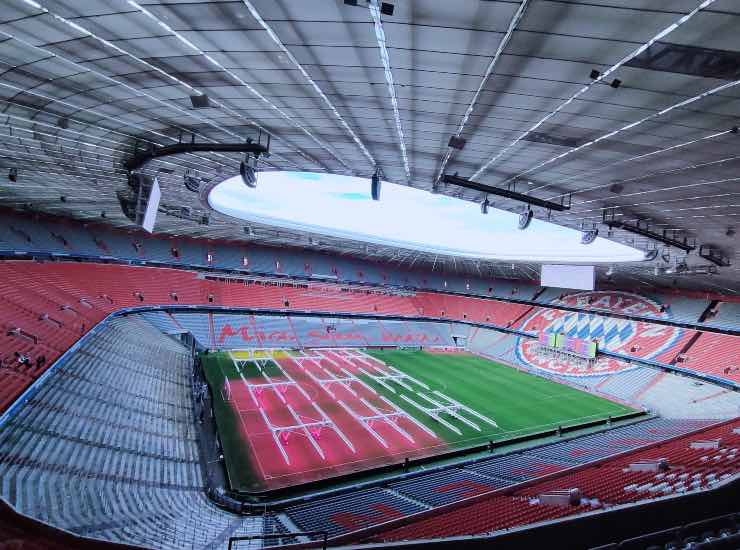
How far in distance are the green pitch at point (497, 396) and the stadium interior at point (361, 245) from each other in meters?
0.29

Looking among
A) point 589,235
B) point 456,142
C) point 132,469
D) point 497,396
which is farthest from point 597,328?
point 132,469

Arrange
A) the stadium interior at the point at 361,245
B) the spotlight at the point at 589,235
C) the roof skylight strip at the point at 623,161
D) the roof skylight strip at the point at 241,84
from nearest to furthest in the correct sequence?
the roof skylight strip at the point at 241,84, the stadium interior at the point at 361,245, the roof skylight strip at the point at 623,161, the spotlight at the point at 589,235

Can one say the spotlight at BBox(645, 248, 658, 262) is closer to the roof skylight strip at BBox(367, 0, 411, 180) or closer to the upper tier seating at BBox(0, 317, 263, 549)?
the roof skylight strip at BBox(367, 0, 411, 180)

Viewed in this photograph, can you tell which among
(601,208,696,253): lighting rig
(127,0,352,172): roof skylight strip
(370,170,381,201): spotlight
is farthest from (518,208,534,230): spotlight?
(127,0,352,172): roof skylight strip

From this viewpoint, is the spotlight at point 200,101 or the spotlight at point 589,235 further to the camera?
the spotlight at point 589,235

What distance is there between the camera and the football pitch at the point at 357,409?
16531 mm

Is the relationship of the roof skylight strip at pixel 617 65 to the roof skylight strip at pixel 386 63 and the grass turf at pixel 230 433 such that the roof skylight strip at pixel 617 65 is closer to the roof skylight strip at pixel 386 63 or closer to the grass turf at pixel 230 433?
the roof skylight strip at pixel 386 63

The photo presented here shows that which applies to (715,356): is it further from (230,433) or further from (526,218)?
(230,433)

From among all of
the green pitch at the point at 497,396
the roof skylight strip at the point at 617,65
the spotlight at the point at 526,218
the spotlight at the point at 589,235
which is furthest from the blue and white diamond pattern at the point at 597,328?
the roof skylight strip at the point at 617,65

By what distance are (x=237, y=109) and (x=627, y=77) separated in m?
8.03

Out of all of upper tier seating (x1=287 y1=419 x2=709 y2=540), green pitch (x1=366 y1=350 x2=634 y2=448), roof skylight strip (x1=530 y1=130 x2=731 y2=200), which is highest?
roof skylight strip (x1=530 y1=130 x2=731 y2=200)

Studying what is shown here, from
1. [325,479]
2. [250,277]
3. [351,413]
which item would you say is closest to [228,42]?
[325,479]

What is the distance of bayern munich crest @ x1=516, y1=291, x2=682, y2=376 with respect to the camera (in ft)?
112

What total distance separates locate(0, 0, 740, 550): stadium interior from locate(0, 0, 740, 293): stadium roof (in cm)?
7
